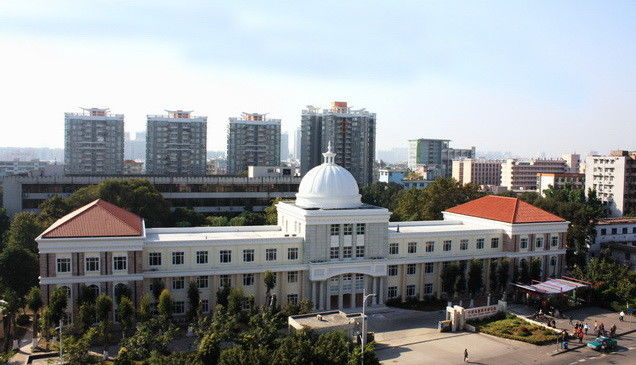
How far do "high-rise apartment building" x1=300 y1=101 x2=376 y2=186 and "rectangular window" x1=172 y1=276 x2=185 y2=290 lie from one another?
3355 inches

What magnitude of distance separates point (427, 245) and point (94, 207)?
88.2ft

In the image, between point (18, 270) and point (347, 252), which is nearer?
point (18, 270)

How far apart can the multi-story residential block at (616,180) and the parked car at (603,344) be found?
70282mm

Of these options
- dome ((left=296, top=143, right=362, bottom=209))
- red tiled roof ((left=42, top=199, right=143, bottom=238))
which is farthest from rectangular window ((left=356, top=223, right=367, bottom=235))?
red tiled roof ((left=42, top=199, right=143, bottom=238))

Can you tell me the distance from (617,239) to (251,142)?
7907 centimetres

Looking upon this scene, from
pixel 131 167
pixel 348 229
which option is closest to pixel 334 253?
pixel 348 229

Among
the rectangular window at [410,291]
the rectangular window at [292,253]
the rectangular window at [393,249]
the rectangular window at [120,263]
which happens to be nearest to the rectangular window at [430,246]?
the rectangular window at [393,249]

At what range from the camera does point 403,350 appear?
36469 millimetres

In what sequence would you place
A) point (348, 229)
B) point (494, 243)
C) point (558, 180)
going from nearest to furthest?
point (348, 229)
point (494, 243)
point (558, 180)

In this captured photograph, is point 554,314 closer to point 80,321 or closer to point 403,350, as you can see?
point 403,350

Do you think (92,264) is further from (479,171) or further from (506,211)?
(479,171)

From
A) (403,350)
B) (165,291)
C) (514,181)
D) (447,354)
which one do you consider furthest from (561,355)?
(514,181)

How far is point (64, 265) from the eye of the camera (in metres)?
38.1

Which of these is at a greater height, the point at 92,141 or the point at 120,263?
the point at 92,141
